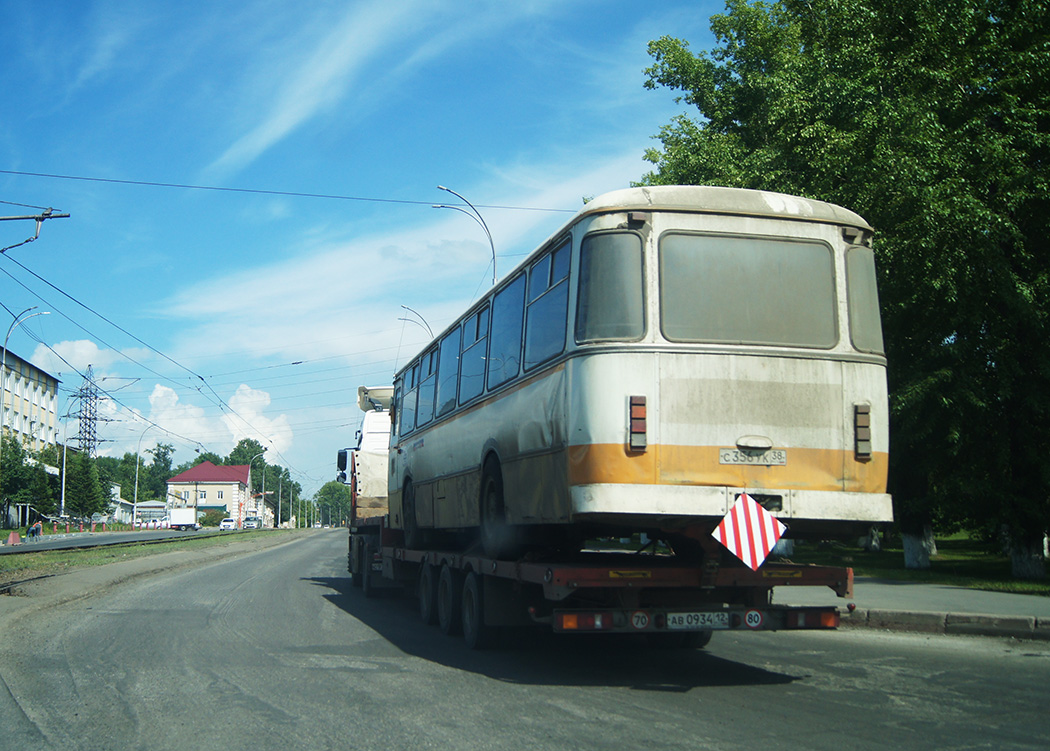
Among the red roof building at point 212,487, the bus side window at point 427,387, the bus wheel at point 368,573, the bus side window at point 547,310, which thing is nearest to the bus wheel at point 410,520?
the bus side window at point 427,387

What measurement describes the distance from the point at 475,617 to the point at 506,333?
9.68 ft

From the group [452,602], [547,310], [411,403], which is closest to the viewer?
[547,310]

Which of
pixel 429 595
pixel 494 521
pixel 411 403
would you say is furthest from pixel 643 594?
pixel 411 403

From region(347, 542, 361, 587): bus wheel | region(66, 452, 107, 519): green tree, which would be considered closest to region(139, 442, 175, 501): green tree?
region(66, 452, 107, 519): green tree

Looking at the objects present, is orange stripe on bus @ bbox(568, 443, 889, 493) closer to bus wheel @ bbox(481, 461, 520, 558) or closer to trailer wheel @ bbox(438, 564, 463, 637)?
bus wheel @ bbox(481, 461, 520, 558)

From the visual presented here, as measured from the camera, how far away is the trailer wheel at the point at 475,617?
10.1m

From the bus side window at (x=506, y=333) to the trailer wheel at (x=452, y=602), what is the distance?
7.78 ft

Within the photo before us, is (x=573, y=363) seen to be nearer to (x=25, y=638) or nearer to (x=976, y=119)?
(x=25, y=638)

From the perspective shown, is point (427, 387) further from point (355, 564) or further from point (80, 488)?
point (80, 488)

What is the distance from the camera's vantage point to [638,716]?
21.9 feet

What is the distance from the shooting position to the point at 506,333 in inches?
399

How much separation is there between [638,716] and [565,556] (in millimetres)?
3055

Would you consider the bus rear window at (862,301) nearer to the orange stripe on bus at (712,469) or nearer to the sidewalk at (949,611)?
the orange stripe on bus at (712,469)

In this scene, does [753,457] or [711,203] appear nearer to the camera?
[753,457]
